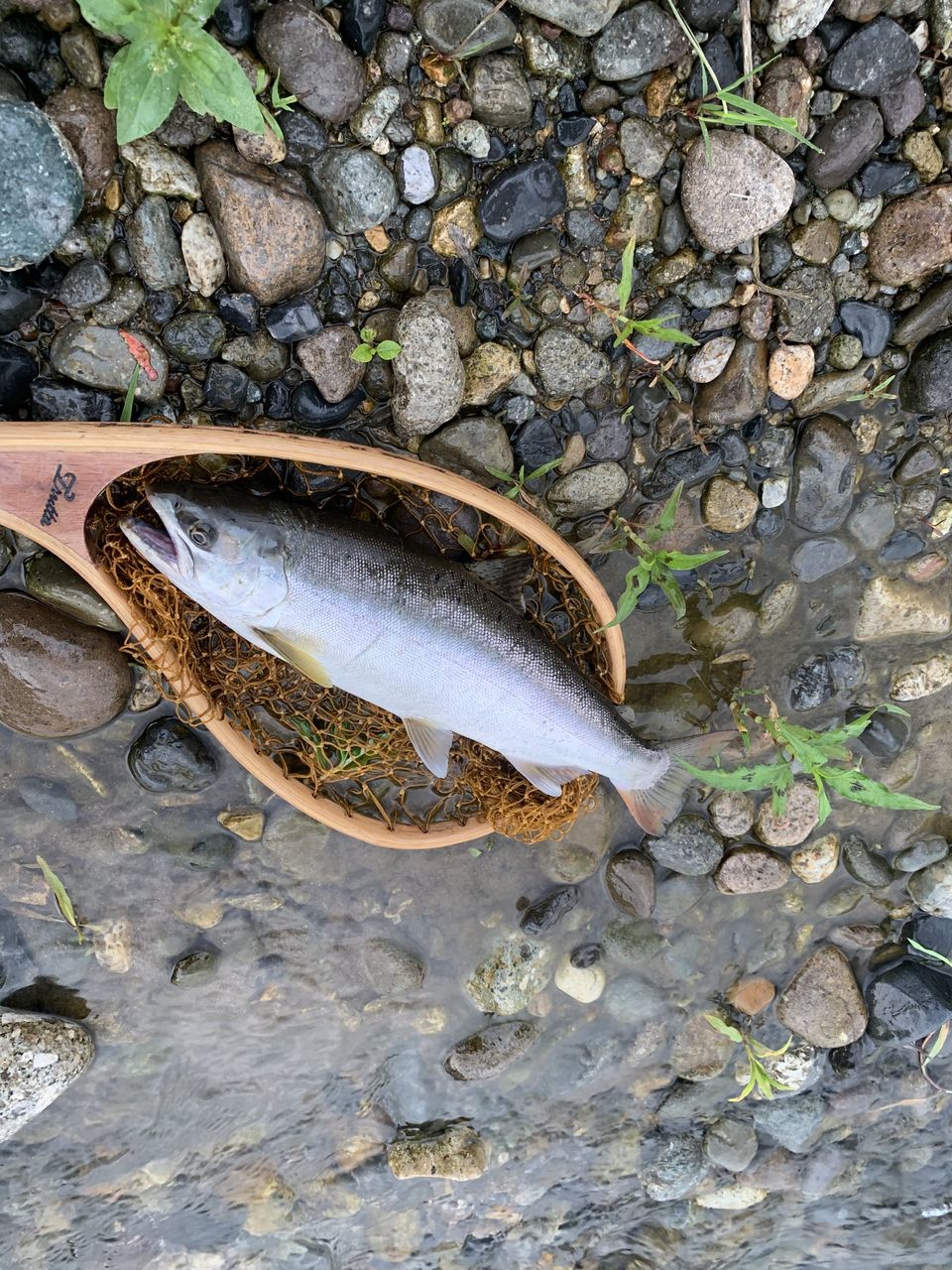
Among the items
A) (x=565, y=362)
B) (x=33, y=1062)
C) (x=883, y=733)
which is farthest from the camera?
(x=883, y=733)

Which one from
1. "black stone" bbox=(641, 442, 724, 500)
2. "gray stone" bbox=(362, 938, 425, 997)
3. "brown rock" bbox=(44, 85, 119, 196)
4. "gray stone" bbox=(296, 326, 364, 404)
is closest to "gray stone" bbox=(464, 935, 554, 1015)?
"gray stone" bbox=(362, 938, 425, 997)

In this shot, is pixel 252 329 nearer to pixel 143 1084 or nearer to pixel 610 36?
pixel 610 36

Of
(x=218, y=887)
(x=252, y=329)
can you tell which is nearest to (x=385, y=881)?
(x=218, y=887)

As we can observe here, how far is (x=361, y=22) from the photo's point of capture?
7.41 feet

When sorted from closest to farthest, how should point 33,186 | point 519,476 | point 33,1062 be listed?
point 33,186, point 519,476, point 33,1062

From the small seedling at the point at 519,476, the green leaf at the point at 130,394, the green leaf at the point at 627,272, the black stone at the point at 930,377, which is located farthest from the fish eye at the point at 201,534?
the black stone at the point at 930,377

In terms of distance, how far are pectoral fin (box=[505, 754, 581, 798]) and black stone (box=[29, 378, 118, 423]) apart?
5.74ft

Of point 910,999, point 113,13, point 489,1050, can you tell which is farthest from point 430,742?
point 910,999

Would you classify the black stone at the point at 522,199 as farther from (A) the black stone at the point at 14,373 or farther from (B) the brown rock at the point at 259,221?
(A) the black stone at the point at 14,373

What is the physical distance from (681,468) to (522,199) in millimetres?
1046

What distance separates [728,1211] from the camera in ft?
13.7

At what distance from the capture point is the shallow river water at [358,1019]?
329 centimetres

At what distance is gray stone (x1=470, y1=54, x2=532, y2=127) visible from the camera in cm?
235

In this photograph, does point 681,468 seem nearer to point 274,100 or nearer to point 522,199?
point 522,199
